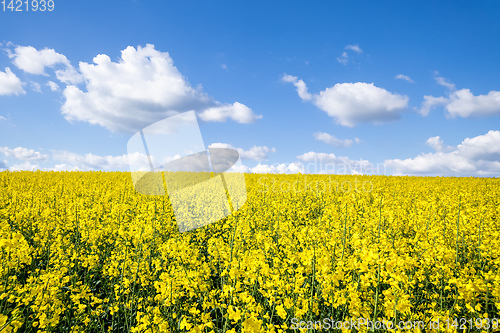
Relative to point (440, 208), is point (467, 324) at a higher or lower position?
lower

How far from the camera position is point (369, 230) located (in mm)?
5242

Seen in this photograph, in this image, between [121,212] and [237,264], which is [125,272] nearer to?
[237,264]

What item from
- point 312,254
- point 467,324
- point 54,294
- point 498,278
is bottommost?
point 467,324

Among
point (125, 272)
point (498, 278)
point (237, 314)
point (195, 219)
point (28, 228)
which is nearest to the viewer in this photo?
point (237, 314)

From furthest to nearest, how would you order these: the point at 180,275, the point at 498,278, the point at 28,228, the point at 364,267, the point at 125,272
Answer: the point at 28,228
the point at 125,272
the point at 180,275
the point at 498,278
the point at 364,267

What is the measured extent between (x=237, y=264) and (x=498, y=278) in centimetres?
273

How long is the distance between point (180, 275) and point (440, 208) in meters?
7.19

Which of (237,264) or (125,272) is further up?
(237,264)

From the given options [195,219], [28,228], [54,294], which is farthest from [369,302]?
[28,228]

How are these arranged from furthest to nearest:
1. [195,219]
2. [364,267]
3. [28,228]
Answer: [195,219], [28,228], [364,267]

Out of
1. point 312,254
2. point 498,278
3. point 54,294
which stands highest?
point 312,254

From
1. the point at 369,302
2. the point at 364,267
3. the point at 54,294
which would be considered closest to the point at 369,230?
the point at 369,302

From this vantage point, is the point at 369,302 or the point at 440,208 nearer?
the point at 369,302

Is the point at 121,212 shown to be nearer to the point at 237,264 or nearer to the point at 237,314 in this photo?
the point at 237,264
